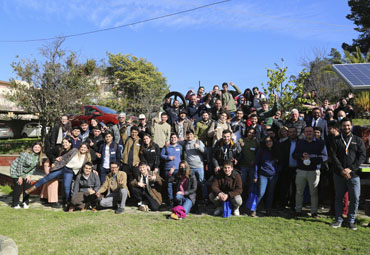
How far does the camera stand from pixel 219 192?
21.7 feet

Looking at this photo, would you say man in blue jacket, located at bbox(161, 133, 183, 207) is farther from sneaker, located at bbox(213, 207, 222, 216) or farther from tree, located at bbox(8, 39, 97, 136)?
tree, located at bbox(8, 39, 97, 136)

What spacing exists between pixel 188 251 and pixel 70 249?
5.92ft

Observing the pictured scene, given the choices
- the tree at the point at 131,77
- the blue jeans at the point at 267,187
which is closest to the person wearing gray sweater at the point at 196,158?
the blue jeans at the point at 267,187

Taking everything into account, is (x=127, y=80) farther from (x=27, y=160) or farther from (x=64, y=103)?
(x=27, y=160)

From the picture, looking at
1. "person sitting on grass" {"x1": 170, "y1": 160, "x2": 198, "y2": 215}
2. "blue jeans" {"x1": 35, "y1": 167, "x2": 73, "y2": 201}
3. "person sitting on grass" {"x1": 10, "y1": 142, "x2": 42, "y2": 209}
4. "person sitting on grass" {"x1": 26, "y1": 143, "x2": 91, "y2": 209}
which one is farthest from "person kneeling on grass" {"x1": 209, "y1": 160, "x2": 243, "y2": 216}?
"person sitting on grass" {"x1": 10, "y1": 142, "x2": 42, "y2": 209}

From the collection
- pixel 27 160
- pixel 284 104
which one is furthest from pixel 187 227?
pixel 284 104

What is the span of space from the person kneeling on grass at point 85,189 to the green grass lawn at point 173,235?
0.43 metres

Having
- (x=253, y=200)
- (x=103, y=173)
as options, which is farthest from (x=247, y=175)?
(x=103, y=173)

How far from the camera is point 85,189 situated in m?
7.40

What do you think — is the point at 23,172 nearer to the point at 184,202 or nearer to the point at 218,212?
the point at 184,202

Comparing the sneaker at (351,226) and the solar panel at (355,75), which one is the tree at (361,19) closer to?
the solar panel at (355,75)

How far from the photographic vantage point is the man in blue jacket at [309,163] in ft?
20.5

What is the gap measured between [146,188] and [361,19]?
28.5 m

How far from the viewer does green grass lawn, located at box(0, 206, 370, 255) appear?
4.79m
